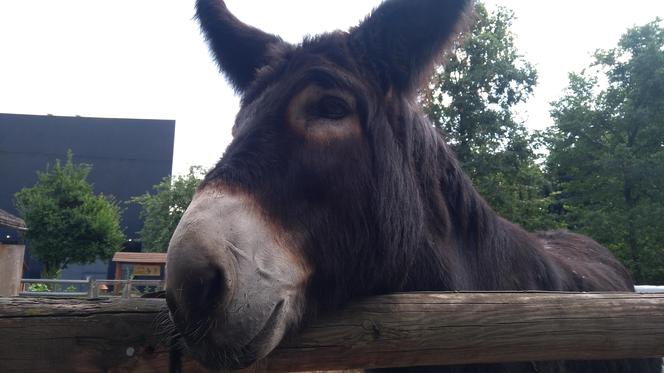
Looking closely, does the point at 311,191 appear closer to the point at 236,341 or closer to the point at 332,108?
the point at 332,108

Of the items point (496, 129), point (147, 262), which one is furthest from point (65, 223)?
point (496, 129)

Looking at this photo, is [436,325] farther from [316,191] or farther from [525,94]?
[525,94]

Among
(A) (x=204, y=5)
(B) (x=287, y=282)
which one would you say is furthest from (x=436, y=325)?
(A) (x=204, y=5)

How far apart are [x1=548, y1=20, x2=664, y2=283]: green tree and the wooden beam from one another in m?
19.2

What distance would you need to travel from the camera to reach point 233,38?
124 inches

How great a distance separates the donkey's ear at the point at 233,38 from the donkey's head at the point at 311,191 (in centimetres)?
2

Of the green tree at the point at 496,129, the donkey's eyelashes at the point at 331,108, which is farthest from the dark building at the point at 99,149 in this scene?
the donkey's eyelashes at the point at 331,108

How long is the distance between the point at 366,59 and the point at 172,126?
126 feet

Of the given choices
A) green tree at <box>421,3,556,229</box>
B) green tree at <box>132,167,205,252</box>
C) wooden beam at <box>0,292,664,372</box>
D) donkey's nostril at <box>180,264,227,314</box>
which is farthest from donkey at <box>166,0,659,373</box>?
green tree at <box>132,167,205,252</box>

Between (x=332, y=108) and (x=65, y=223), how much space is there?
29329mm

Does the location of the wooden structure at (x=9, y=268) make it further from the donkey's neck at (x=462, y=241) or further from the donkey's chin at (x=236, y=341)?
the donkey's chin at (x=236, y=341)

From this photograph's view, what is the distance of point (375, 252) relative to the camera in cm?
226

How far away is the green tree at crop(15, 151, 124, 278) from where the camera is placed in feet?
91.1

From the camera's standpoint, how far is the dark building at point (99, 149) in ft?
125
